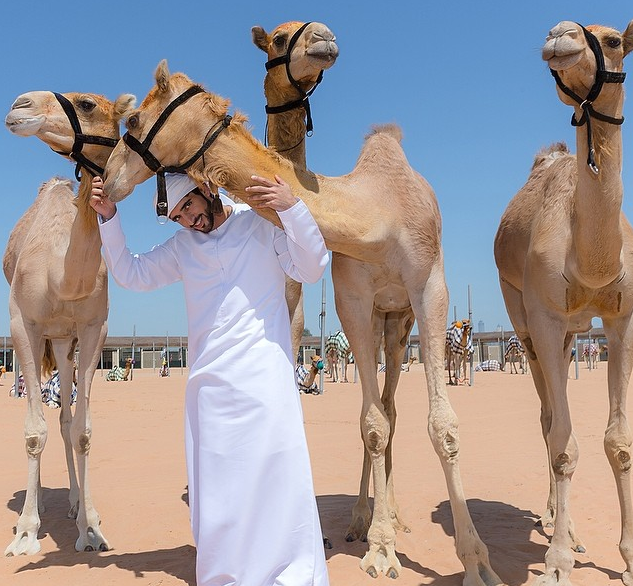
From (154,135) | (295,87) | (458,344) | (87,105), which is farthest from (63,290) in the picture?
(458,344)

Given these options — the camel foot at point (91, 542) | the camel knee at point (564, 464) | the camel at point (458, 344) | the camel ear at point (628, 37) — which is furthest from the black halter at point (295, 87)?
the camel at point (458, 344)

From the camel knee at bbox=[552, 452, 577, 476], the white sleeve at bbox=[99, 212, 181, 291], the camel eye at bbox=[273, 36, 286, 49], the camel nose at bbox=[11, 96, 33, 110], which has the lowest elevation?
the camel knee at bbox=[552, 452, 577, 476]

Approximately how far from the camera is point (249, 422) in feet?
11.3

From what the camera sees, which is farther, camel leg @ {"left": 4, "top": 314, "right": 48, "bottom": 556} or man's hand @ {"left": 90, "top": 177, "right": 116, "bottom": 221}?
camel leg @ {"left": 4, "top": 314, "right": 48, "bottom": 556}

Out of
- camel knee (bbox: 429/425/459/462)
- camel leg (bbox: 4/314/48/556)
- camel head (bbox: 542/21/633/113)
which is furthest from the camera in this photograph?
camel leg (bbox: 4/314/48/556)

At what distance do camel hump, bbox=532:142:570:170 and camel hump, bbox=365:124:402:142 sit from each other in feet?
6.13

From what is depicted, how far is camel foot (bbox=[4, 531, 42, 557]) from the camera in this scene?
205 inches

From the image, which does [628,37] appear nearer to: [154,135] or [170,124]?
[170,124]

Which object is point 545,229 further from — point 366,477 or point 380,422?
point 366,477

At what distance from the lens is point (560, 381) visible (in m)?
4.52

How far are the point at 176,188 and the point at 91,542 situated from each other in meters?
3.10

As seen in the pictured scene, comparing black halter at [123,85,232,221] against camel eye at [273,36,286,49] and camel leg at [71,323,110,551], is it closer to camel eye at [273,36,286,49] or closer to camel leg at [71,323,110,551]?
camel eye at [273,36,286,49]

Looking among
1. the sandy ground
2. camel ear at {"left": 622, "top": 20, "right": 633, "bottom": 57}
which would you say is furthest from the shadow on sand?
camel ear at {"left": 622, "top": 20, "right": 633, "bottom": 57}

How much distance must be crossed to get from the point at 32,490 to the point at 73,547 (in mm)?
552
